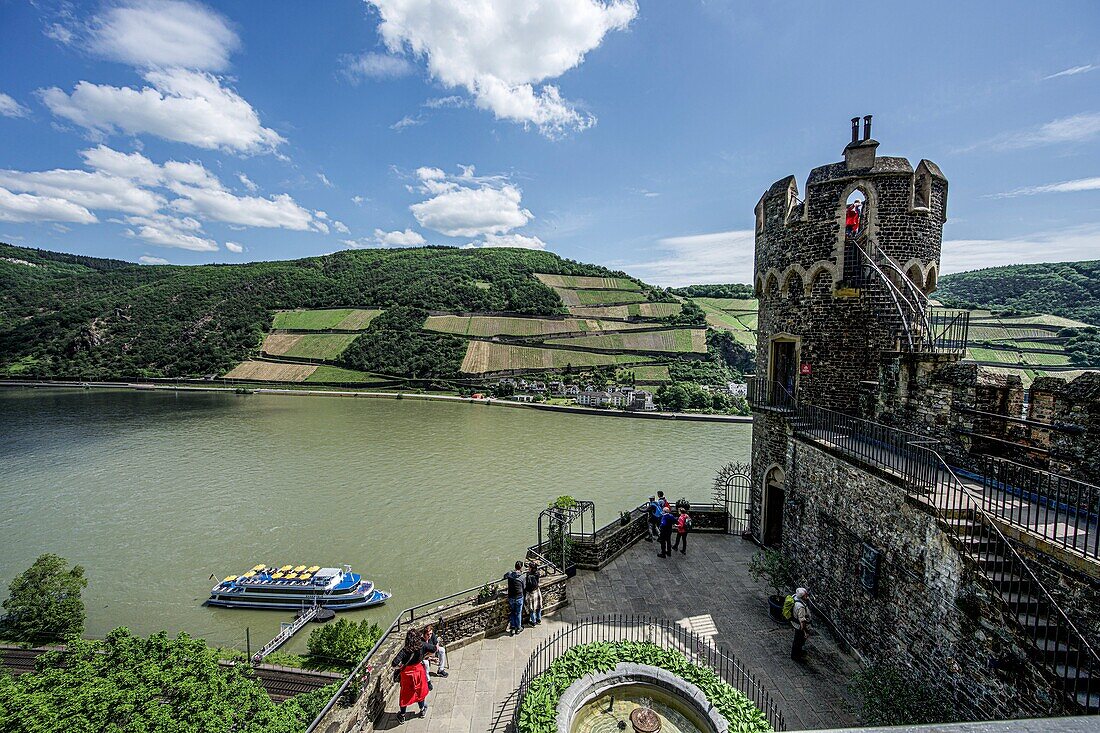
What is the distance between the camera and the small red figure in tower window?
35.6ft

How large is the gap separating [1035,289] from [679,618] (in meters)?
77.1

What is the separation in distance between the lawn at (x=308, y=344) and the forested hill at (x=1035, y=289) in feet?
313

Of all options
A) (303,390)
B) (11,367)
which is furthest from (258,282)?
(303,390)

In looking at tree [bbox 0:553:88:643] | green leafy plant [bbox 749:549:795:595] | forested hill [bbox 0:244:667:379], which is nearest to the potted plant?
green leafy plant [bbox 749:549:795:595]

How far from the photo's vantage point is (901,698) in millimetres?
6512

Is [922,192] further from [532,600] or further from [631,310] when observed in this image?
[631,310]

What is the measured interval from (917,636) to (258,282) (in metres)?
149

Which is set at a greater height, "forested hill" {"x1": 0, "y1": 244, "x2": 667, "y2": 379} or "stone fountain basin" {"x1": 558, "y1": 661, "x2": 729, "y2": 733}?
"forested hill" {"x1": 0, "y1": 244, "x2": 667, "y2": 379}

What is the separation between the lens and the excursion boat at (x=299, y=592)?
18250 mm

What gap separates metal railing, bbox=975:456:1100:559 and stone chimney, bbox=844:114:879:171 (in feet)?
21.4

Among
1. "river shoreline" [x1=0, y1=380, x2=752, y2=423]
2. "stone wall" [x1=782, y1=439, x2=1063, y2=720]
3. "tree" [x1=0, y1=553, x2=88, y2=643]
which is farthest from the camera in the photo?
"river shoreline" [x1=0, y1=380, x2=752, y2=423]

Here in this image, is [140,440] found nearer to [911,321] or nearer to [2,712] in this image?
[2,712]

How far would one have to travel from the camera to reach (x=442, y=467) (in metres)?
35.0

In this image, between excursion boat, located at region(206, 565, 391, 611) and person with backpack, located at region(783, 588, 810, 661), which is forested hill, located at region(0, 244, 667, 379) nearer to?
excursion boat, located at region(206, 565, 391, 611)
